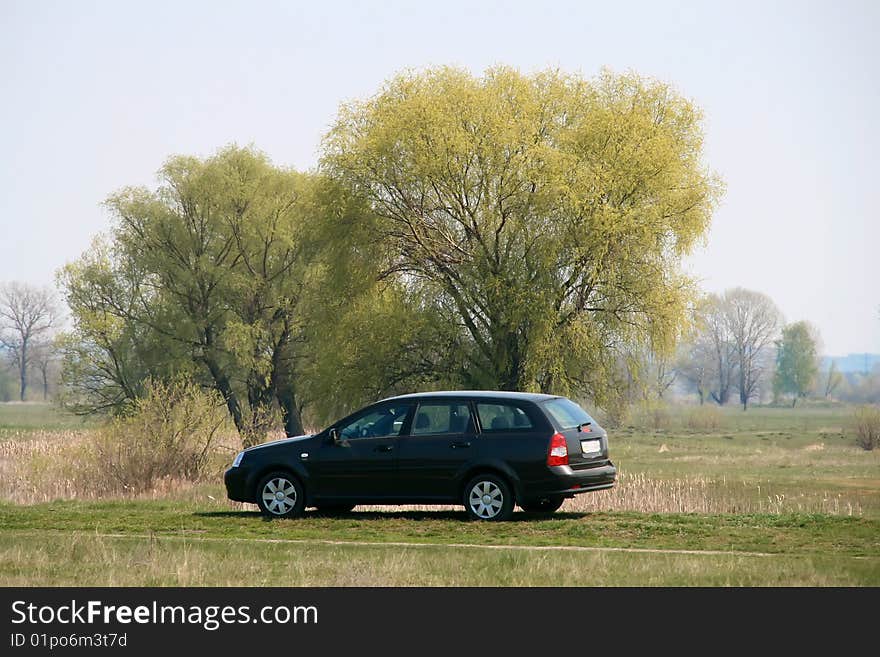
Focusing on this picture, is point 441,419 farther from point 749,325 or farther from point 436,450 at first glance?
point 749,325

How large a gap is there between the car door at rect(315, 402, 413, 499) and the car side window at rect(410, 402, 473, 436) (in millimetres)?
221

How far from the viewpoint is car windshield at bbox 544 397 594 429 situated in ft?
55.6

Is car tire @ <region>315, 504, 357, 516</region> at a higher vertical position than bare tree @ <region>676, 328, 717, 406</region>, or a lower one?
lower

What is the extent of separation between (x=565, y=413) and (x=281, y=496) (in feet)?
13.6

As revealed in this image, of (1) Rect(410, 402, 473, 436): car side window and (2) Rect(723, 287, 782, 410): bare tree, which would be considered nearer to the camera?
(1) Rect(410, 402, 473, 436): car side window

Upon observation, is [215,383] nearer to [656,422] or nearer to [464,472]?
[464,472]

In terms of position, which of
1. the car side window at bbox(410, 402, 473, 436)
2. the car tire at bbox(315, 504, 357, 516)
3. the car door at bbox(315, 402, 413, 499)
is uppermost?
the car side window at bbox(410, 402, 473, 436)

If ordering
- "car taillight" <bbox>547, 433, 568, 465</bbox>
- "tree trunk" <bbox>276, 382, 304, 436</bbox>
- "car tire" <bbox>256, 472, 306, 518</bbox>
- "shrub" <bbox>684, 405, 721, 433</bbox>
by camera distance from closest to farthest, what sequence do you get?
"car taillight" <bbox>547, 433, 568, 465</bbox> → "car tire" <bbox>256, 472, 306, 518</bbox> → "tree trunk" <bbox>276, 382, 304, 436</bbox> → "shrub" <bbox>684, 405, 721, 433</bbox>

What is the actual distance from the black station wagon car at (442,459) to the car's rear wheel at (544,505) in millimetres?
22

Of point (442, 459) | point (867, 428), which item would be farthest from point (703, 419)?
point (442, 459)

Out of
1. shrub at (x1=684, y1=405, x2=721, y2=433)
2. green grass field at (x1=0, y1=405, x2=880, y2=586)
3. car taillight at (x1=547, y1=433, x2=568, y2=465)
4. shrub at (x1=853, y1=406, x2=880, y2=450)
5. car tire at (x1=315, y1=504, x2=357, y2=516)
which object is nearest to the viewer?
green grass field at (x1=0, y1=405, x2=880, y2=586)

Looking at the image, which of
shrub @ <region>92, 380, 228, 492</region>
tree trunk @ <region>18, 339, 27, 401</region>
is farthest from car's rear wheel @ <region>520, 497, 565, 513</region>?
tree trunk @ <region>18, 339, 27, 401</region>

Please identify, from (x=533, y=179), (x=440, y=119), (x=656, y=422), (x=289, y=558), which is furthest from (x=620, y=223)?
(x=656, y=422)

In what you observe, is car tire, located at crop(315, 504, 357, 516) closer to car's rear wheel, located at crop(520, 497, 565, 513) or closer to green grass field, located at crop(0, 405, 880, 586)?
green grass field, located at crop(0, 405, 880, 586)
